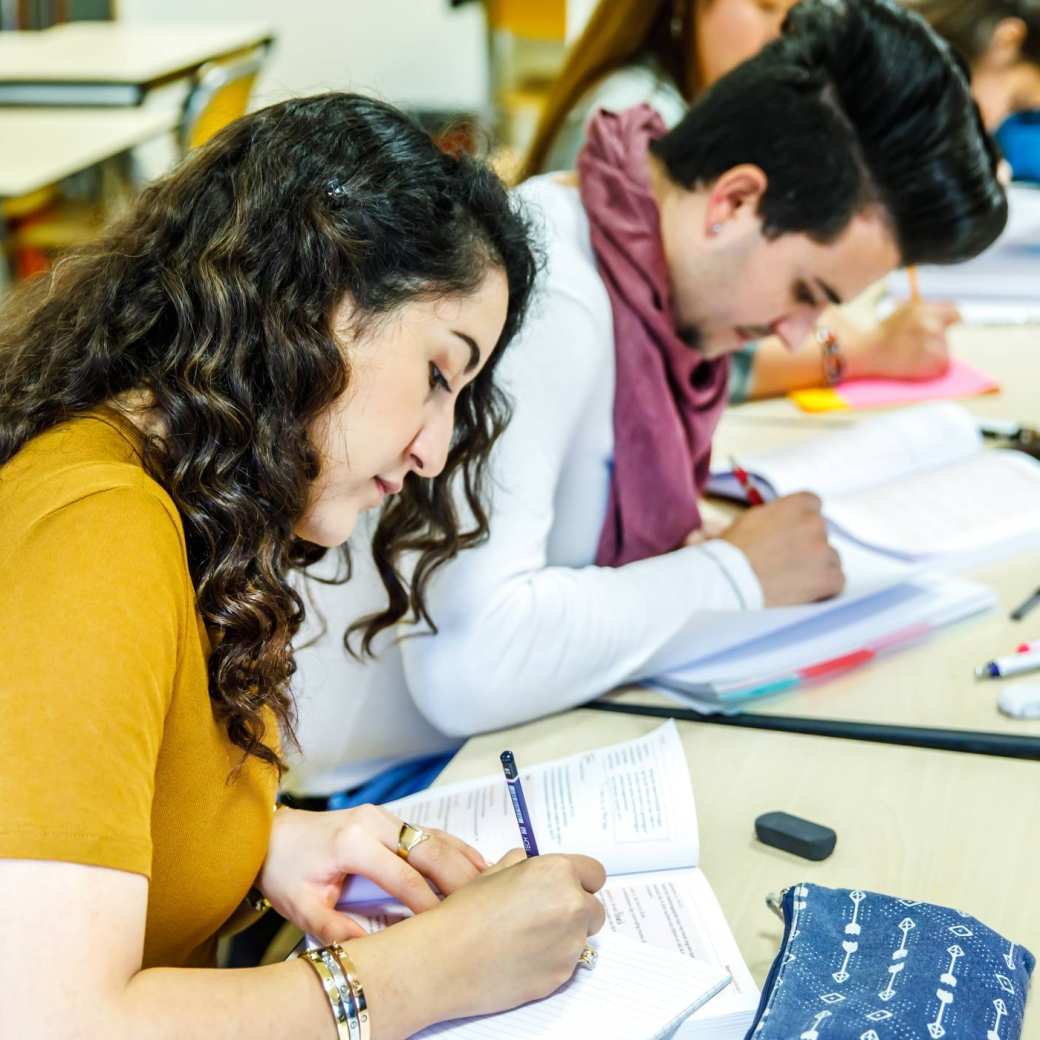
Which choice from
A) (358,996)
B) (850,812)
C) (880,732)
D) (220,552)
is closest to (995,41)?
(880,732)

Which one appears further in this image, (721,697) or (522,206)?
(721,697)

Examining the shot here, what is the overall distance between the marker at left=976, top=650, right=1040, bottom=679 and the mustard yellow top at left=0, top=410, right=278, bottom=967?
0.75m

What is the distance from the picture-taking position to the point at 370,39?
6098 mm

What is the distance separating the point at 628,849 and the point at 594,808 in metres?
0.06

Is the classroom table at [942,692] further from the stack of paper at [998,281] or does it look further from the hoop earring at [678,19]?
the hoop earring at [678,19]

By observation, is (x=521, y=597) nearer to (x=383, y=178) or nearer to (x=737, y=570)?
(x=737, y=570)

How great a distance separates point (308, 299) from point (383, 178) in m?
0.10

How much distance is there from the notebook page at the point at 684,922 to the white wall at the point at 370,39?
493cm

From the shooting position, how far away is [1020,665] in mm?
1286

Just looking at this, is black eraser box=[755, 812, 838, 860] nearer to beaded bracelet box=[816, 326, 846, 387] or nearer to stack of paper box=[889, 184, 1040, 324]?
beaded bracelet box=[816, 326, 846, 387]

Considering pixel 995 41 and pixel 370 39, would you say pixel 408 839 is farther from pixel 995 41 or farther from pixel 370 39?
pixel 370 39

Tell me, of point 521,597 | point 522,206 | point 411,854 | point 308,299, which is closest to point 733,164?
point 522,206

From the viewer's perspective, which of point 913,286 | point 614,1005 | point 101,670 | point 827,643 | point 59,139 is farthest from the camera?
point 59,139

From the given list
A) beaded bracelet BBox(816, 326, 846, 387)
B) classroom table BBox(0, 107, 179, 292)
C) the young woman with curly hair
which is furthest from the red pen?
classroom table BBox(0, 107, 179, 292)
